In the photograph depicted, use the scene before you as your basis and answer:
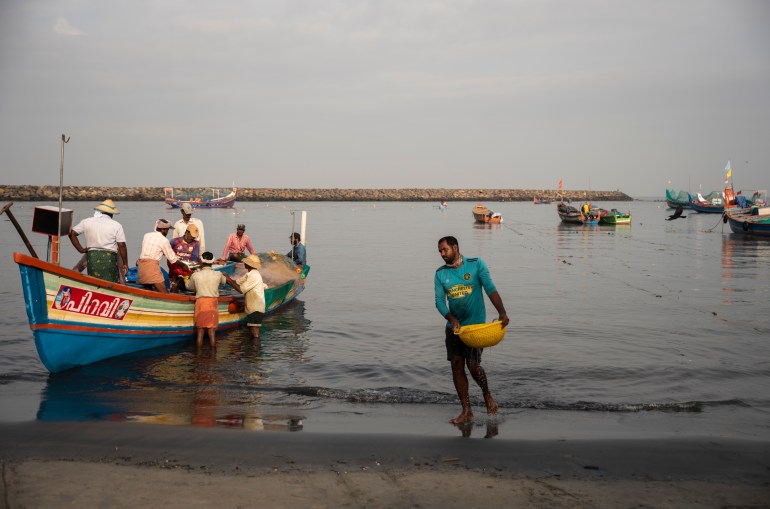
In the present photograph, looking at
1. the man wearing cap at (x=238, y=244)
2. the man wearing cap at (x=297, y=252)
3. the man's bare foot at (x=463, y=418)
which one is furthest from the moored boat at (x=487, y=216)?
the man's bare foot at (x=463, y=418)

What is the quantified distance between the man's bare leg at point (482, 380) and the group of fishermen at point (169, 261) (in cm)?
561

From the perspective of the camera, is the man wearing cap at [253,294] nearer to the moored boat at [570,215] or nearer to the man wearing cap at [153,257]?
the man wearing cap at [153,257]

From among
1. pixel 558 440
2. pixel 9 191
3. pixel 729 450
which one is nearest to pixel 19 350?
pixel 558 440

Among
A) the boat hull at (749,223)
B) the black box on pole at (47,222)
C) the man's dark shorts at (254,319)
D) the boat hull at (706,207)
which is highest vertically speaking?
the boat hull at (706,207)

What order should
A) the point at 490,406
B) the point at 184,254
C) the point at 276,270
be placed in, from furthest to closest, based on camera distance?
the point at 276,270 → the point at 184,254 → the point at 490,406

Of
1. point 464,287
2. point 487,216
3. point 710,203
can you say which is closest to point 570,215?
point 487,216

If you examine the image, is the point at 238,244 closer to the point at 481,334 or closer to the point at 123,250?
the point at 123,250

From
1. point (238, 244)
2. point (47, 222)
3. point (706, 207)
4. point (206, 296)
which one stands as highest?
point (706, 207)

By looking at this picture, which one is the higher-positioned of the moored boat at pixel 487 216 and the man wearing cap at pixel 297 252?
the moored boat at pixel 487 216

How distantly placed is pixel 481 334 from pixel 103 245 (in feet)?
21.8

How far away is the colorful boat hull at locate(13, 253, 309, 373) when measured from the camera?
904 centimetres

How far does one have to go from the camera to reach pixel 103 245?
10.8 m

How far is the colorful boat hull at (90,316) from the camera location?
904cm

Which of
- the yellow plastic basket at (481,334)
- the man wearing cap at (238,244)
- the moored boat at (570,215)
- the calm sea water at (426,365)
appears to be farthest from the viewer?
the moored boat at (570,215)
